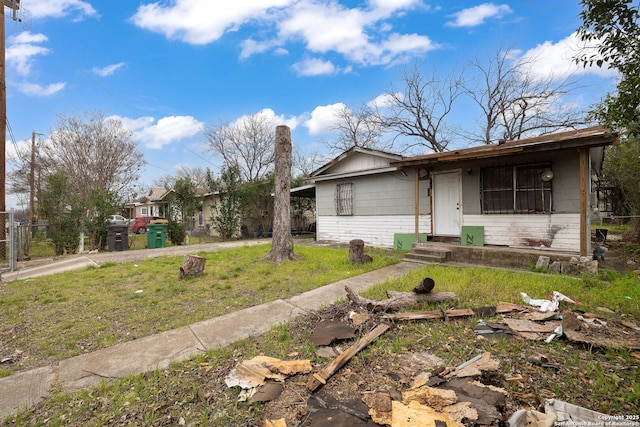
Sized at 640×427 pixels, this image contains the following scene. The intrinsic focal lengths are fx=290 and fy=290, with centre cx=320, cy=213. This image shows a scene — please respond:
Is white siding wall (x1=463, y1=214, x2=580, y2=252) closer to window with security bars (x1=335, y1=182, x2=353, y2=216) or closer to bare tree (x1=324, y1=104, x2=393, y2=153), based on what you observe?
window with security bars (x1=335, y1=182, x2=353, y2=216)

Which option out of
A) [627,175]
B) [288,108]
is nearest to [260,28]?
[288,108]

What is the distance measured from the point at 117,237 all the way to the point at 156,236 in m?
1.47

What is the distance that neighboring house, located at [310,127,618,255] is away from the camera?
648cm

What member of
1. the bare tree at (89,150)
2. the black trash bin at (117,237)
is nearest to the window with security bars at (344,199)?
the black trash bin at (117,237)

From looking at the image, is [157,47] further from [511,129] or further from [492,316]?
[511,129]

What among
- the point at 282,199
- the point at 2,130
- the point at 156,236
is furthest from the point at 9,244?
the point at 282,199

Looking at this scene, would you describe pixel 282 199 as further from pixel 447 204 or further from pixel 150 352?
pixel 150 352

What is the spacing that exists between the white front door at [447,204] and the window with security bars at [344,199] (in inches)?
132

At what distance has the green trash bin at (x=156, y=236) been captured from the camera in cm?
1237

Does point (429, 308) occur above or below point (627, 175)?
below

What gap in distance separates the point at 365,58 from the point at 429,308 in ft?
47.7

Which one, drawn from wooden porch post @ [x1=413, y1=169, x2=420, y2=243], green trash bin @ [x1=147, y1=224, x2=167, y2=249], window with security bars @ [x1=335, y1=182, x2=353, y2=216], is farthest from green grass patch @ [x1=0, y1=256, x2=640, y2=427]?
green trash bin @ [x1=147, y1=224, x2=167, y2=249]

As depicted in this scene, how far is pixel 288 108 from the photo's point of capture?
19922 millimetres

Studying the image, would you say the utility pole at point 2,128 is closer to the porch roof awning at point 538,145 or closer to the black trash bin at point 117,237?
the black trash bin at point 117,237
